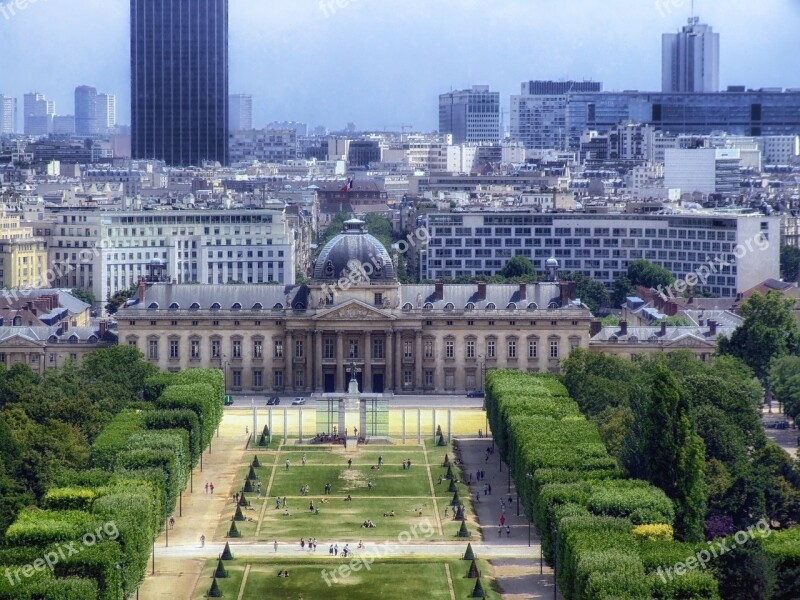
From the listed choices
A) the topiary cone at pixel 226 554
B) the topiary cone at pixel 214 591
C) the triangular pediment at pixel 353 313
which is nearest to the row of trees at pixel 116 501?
the topiary cone at pixel 214 591

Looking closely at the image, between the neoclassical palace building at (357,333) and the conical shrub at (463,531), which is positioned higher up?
the neoclassical palace building at (357,333)

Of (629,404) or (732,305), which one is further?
(732,305)

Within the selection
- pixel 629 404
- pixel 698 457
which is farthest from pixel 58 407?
pixel 698 457

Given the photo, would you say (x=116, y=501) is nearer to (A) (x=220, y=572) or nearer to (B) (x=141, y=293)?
(A) (x=220, y=572)

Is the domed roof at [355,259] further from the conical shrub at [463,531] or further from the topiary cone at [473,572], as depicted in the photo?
the topiary cone at [473,572]

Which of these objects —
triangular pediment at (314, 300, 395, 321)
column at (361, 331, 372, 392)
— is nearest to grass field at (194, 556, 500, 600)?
triangular pediment at (314, 300, 395, 321)

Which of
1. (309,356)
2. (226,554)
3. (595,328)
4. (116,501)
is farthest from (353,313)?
(116,501)

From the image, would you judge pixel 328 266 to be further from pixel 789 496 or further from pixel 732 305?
pixel 789 496
